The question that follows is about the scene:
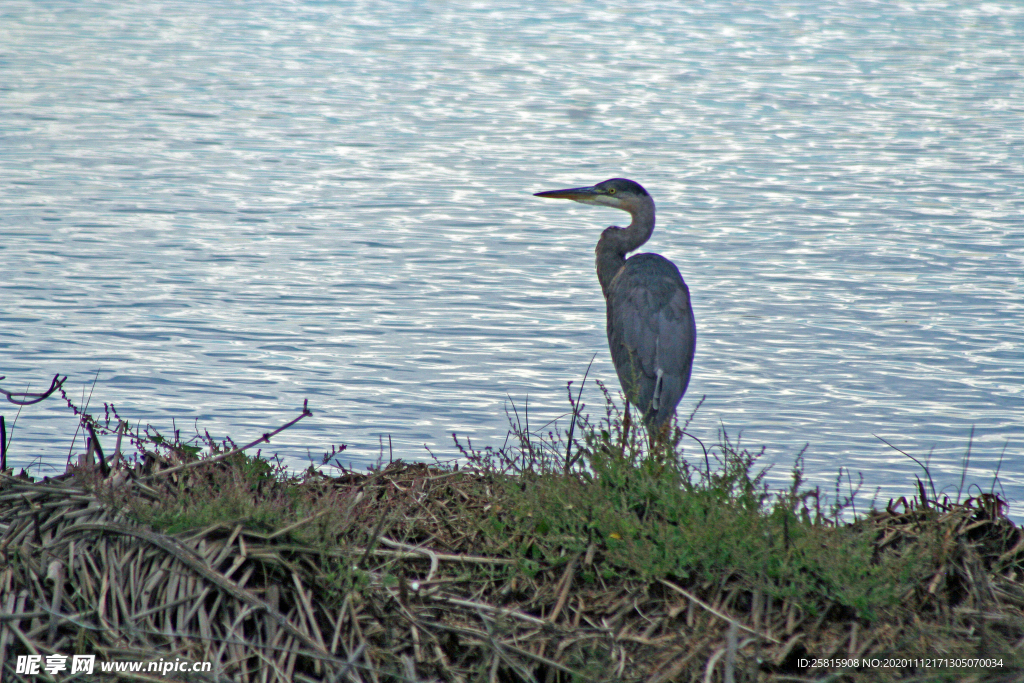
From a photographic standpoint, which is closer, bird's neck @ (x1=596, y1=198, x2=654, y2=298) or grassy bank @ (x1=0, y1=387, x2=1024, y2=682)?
grassy bank @ (x1=0, y1=387, x2=1024, y2=682)

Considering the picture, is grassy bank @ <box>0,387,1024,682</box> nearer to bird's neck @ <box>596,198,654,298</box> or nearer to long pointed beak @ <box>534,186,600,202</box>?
bird's neck @ <box>596,198,654,298</box>

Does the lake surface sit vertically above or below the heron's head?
below

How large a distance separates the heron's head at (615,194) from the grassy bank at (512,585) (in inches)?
153

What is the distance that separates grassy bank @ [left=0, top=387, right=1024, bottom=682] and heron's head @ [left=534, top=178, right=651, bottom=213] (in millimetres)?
3893

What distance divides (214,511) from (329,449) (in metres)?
2.58

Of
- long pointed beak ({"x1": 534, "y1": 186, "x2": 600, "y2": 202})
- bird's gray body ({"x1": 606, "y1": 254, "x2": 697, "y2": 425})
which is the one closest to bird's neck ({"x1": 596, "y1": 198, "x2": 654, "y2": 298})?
long pointed beak ({"x1": 534, "y1": 186, "x2": 600, "y2": 202})

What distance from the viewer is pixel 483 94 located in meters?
18.1

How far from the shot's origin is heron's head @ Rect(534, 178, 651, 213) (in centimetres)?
724

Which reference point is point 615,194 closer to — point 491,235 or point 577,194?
point 577,194

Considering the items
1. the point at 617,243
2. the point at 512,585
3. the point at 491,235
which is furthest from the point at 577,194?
the point at 512,585

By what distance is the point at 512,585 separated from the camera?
3.25 meters

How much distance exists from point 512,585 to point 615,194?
4.41 metres

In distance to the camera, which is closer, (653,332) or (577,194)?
(653,332)

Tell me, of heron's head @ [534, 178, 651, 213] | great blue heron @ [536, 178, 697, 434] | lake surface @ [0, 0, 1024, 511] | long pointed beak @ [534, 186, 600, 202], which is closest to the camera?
great blue heron @ [536, 178, 697, 434]
